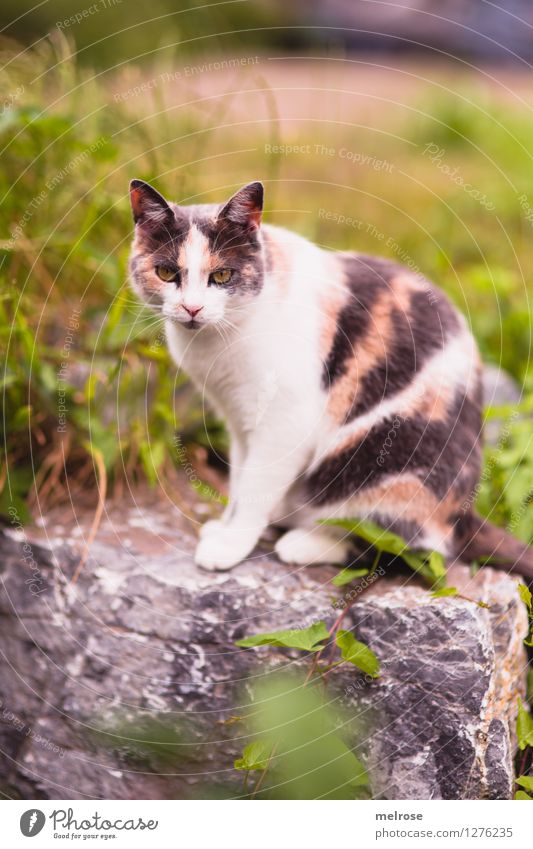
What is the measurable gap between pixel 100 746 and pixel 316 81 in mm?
4197

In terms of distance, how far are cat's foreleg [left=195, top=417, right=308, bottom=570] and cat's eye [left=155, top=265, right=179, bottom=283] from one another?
0.47 m

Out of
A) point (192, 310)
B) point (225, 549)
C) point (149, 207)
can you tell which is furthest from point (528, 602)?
point (149, 207)

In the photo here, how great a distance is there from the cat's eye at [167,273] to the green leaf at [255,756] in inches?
43.5

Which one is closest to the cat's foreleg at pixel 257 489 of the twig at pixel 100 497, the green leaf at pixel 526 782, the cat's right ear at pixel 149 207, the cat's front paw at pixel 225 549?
the cat's front paw at pixel 225 549

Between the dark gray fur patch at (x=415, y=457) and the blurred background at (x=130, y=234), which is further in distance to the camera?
the blurred background at (x=130, y=234)

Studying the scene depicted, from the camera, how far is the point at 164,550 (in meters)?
2.23

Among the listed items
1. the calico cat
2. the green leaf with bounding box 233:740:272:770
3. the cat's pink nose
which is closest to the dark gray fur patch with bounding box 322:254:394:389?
the calico cat

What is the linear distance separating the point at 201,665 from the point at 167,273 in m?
1.01

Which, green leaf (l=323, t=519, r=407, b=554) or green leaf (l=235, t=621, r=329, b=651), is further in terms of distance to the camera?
green leaf (l=323, t=519, r=407, b=554)

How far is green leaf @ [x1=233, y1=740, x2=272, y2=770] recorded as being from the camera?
5.71 feet

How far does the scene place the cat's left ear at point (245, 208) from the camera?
1.72 meters

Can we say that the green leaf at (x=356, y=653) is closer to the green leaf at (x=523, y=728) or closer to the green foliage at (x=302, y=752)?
the green foliage at (x=302, y=752)

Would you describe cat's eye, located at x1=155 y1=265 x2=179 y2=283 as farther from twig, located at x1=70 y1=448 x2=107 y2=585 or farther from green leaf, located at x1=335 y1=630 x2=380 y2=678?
green leaf, located at x1=335 y1=630 x2=380 y2=678
